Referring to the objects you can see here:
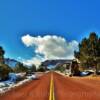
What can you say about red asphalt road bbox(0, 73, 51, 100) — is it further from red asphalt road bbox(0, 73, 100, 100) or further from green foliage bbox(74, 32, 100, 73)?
green foliage bbox(74, 32, 100, 73)

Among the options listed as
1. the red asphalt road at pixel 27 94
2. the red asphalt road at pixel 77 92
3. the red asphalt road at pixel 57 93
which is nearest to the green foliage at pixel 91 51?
the red asphalt road at pixel 77 92

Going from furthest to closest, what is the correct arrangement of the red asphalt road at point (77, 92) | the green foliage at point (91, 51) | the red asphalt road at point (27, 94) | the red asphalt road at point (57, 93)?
the green foliage at point (91, 51), the red asphalt road at point (27, 94), the red asphalt road at point (57, 93), the red asphalt road at point (77, 92)

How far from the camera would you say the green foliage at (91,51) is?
89000mm

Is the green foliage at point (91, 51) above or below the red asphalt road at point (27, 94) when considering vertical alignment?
above

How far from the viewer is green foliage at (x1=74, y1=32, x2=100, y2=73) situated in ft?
292

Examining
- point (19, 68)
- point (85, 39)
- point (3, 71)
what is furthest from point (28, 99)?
point (19, 68)

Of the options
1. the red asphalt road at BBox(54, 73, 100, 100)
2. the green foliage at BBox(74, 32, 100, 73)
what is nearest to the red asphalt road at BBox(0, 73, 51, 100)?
the red asphalt road at BBox(54, 73, 100, 100)

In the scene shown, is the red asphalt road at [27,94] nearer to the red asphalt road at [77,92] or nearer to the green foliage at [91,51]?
the red asphalt road at [77,92]

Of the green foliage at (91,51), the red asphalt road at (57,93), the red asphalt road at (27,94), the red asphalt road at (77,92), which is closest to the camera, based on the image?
the red asphalt road at (77,92)

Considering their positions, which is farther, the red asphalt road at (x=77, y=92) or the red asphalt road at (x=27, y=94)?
the red asphalt road at (x=27, y=94)

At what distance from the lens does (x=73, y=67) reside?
110500 millimetres

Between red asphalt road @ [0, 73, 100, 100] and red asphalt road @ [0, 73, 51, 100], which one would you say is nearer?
red asphalt road @ [0, 73, 100, 100]

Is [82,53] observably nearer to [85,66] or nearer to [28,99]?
[85,66]

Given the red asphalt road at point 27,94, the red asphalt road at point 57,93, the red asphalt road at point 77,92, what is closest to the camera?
the red asphalt road at point 77,92
